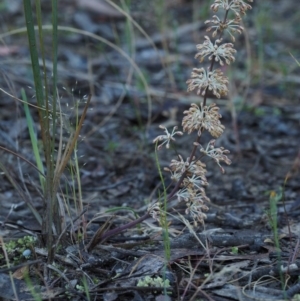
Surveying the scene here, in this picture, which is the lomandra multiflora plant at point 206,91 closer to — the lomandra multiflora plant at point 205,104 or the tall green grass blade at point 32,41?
the lomandra multiflora plant at point 205,104

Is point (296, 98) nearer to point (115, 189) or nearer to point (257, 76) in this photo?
point (257, 76)

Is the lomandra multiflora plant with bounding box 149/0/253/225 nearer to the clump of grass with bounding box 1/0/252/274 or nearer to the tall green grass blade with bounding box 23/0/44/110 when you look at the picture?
the clump of grass with bounding box 1/0/252/274

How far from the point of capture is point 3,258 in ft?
5.82

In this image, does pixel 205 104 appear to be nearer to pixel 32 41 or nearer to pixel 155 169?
pixel 32 41

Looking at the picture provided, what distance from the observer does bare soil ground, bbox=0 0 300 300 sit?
5.39ft

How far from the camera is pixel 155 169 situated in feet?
9.12

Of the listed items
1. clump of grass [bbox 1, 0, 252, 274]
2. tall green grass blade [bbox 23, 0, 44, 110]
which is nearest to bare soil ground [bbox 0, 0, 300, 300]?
clump of grass [bbox 1, 0, 252, 274]

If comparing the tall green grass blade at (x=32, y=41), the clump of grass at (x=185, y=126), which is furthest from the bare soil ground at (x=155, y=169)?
the tall green grass blade at (x=32, y=41)

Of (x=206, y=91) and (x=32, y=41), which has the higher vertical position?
(x=32, y=41)

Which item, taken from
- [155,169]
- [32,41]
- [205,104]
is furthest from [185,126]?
[155,169]

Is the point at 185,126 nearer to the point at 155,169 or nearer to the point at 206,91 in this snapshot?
the point at 206,91

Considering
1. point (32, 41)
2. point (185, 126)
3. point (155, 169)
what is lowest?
point (155, 169)

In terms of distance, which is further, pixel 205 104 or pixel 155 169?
pixel 155 169

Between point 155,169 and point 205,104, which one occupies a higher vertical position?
point 205,104
